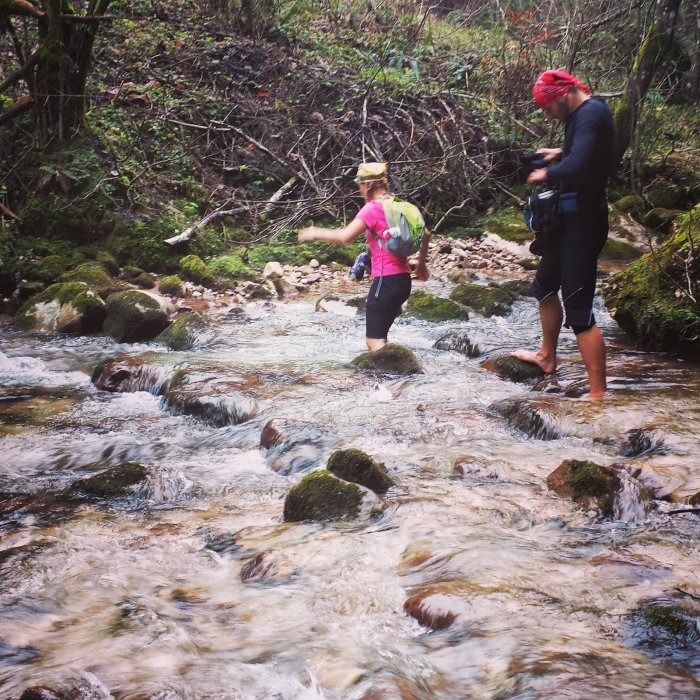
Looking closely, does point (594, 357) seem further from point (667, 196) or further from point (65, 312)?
point (667, 196)

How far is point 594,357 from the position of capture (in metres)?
5.11

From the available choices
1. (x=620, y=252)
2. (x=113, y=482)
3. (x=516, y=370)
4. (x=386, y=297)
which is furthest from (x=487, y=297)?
(x=113, y=482)

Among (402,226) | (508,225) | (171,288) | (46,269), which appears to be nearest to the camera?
(402,226)

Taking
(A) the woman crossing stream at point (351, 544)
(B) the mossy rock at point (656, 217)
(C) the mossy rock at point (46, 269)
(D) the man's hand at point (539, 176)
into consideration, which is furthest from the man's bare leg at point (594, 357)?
(B) the mossy rock at point (656, 217)

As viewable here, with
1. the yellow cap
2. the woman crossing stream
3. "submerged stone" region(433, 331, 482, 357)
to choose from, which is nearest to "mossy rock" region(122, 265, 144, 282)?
the woman crossing stream

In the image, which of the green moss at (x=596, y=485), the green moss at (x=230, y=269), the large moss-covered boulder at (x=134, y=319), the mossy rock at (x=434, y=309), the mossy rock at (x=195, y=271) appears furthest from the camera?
the green moss at (x=230, y=269)

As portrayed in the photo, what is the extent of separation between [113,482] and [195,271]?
7.16 metres

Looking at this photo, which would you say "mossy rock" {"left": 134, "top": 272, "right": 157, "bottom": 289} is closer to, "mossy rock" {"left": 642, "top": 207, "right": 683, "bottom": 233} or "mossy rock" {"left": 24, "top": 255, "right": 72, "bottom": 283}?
"mossy rock" {"left": 24, "top": 255, "right": 72, "bottom": 283}

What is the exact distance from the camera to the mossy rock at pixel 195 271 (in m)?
11.0

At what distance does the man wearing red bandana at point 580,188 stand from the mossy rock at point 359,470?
1.82 meters

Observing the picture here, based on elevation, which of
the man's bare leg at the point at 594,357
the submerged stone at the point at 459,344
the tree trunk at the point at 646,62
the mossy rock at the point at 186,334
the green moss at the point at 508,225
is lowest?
the mossy rock at the point at 186,334

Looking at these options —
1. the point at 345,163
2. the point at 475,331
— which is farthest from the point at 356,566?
the point at 345,163

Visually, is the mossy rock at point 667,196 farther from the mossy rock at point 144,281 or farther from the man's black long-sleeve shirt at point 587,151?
the man's black long-sleeve shirt at point 587,151

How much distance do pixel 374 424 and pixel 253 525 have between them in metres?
1.72
